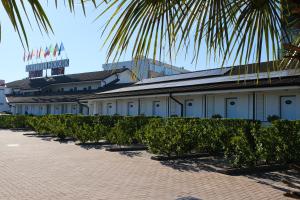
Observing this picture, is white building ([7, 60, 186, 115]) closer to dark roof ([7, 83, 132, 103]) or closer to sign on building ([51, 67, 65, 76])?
dark roof ([7, 83, 132, 103])

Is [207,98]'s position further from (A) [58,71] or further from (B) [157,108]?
(A) [58,71]

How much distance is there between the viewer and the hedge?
12555 millimetres

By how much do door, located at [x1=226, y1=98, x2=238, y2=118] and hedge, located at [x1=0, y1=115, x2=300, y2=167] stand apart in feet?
20.8

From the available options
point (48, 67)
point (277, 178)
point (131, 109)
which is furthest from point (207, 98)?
point (48, 67)

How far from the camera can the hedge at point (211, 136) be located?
1255 cm

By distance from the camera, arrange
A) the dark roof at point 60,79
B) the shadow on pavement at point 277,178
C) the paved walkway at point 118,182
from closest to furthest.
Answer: the paved walkway at point 118,182 → the shadow on pavement at point 277,178 → the dark roof at point 60,79

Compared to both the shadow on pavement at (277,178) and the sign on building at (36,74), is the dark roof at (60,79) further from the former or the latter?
the shadow on pavement at (277,178)

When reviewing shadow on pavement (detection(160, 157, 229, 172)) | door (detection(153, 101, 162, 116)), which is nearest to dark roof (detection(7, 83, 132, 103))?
door (detection(153, 101, 162, 116))

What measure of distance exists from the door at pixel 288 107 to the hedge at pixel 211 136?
6.60 metres

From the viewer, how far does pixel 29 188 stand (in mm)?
9312

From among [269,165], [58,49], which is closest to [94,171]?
[269,165]

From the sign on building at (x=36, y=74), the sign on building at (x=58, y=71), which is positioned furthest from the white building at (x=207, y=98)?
the sign on building at (x=36, y=74)

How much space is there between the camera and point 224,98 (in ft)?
82.3

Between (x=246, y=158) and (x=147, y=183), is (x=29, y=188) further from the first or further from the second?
(x=246, y=158)
